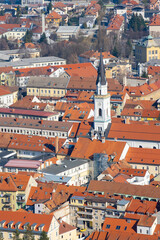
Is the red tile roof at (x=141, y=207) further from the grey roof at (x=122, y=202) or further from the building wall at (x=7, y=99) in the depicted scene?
the building wall at (x=7, y=99)

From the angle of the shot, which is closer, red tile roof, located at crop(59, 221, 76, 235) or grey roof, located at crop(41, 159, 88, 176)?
red tile roof, located at crop(59, 221, 76, 235)

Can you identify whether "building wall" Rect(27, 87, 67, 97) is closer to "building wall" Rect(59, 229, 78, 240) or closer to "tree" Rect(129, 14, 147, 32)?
"tree" Rect(129, 14, 147, 32)

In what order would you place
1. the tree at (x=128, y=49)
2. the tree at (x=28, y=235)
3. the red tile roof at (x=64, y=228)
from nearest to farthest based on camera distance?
1. the tree at (x=28, y=235)
2. the red tile roof at (x=64, y=228)
3. the tree at (x=128, y=49)

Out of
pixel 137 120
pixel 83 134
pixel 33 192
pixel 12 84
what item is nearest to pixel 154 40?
pixel 12 84

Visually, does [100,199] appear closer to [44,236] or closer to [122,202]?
[122,202]

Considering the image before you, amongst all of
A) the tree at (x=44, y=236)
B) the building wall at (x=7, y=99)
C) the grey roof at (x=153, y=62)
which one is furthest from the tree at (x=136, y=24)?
the tree at (x=44, y=236)

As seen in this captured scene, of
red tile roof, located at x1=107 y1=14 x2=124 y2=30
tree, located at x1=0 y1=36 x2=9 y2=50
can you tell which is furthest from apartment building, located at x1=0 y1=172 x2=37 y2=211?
tree, located at x1=0 y1=36 x2=9 y2=50

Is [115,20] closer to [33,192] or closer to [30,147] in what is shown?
[30,147]
